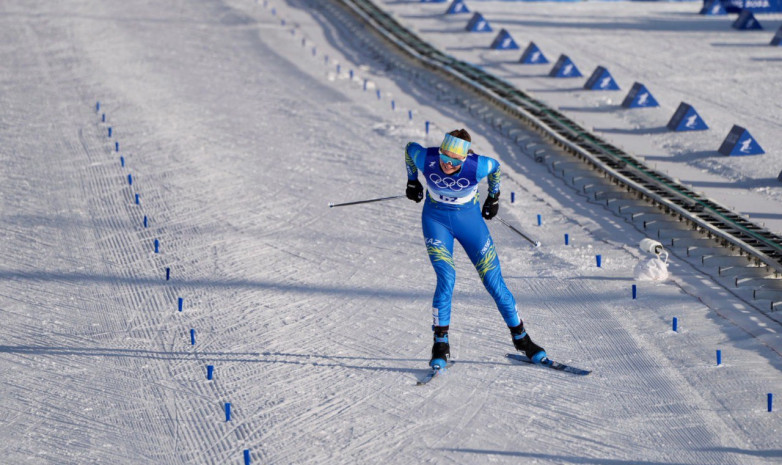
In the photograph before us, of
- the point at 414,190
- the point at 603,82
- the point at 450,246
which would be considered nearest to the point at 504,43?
the point at 603,82

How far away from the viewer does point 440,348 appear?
9.16 metres

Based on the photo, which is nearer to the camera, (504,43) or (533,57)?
(533,57)

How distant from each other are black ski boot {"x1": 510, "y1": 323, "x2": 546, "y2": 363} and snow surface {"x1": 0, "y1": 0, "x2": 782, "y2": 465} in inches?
5.2

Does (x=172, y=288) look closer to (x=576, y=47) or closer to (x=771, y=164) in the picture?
(x=771, y=164)

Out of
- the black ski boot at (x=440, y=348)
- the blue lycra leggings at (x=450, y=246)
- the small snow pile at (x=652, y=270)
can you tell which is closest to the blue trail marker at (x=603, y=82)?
the small snow pile at (x=652, y=270)

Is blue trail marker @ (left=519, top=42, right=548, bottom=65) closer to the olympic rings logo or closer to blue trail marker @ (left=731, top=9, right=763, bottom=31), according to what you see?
blue trail marker @ (left=731, top=9, right=763, bottom=31)

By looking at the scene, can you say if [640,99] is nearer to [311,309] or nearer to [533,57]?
[533,57]

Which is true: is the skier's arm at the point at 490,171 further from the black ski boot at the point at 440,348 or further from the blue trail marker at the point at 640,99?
the blue trail marker at the point at 640,99

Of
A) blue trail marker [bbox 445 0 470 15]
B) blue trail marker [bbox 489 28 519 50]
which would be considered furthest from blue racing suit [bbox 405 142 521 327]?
blue trail marker [bbox 445 0 470 15]

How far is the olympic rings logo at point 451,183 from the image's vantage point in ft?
29.2

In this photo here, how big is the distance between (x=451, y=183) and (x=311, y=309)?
2501 millimetres

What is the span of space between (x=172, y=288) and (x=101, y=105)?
8627 millimetres

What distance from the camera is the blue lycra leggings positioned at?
9.01 m

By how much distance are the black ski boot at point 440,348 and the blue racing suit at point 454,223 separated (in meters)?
0.07
